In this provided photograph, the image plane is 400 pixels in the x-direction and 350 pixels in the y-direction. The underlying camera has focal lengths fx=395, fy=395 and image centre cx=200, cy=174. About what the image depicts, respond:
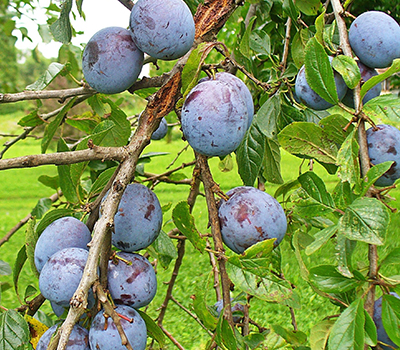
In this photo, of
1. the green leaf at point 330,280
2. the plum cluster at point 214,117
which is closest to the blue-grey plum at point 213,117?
the plum cluster at point 214,117

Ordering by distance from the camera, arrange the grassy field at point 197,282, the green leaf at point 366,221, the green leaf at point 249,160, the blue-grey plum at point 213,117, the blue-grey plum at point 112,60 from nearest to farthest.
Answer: the green leaf at point 366,221 < the blue-grey plum at point 213,117 < the blue-grey plum at point 112,60 < the green leaf at point 249,160 < the grassy field at point 197,282

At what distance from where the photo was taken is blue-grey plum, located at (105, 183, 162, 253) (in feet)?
2.18

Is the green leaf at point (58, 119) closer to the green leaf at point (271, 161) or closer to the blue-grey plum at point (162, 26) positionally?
the blue-grey plum at point (162, 26)

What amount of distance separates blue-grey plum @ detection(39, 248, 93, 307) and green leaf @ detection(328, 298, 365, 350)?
1.18 feet

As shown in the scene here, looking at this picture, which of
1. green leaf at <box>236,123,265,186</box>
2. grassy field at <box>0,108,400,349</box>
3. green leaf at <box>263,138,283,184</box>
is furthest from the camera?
grassy field at <box>0,108,400,349</box>

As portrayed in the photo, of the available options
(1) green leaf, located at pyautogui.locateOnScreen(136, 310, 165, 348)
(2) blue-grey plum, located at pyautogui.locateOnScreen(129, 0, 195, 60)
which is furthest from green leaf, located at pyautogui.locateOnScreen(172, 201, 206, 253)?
(2) blue-grey plum, located at pyautogui.locateOnScreen(129, 0, 195, 60)

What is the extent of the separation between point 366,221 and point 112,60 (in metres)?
0.47

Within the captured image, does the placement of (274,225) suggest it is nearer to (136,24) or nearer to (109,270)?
(109,270)

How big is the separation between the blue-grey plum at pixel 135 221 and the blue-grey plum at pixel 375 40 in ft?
1.57

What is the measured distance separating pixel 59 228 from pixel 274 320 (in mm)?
2093

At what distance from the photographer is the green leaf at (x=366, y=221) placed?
1.53 ft

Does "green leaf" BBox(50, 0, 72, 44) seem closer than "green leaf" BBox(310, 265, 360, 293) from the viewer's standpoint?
No

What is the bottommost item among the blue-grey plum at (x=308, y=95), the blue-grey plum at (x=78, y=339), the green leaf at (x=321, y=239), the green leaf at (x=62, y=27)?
the blue-grey plum at (x=78, y=339)

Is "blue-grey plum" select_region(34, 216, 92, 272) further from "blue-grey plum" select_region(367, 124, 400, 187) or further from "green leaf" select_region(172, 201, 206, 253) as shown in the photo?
"blue-grey plum" select_region(367, 124, 400, 187)
